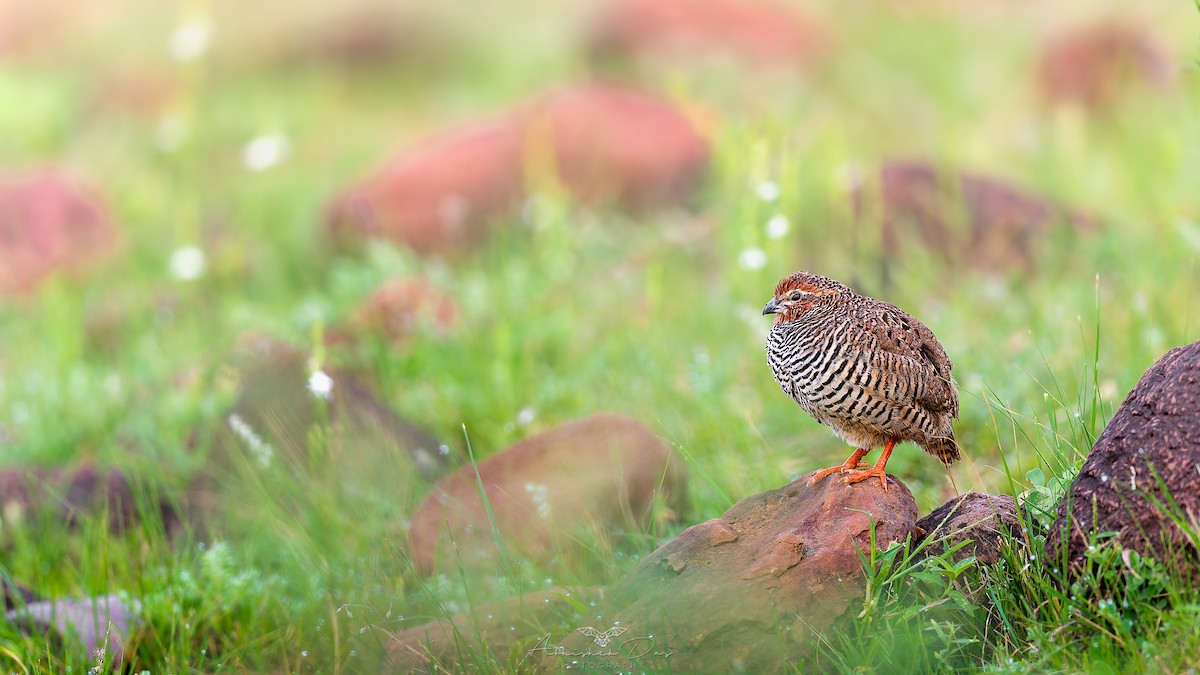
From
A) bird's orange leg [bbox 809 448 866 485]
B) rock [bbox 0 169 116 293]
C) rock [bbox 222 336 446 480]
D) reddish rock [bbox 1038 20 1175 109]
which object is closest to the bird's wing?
bird's orange leg [bbox 809 448 866 485]

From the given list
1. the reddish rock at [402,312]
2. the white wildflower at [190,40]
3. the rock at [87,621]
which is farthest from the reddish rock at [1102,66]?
the rock at [87,621]

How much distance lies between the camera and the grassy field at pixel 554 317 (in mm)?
4207

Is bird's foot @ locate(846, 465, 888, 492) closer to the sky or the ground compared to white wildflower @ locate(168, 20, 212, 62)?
closer to the ground

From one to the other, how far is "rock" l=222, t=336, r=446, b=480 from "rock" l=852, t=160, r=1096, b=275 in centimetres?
361

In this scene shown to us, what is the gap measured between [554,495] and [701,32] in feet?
33.2

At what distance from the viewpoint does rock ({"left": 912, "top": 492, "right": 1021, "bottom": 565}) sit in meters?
3.59

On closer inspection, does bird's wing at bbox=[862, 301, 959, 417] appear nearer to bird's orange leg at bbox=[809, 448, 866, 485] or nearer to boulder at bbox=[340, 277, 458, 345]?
bird's orange leg at bbox=[809, 448, 866, 485]

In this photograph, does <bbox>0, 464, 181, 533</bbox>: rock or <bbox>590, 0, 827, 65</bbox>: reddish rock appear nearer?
<bbox>0, 464, 181, 533</bbox>: rock

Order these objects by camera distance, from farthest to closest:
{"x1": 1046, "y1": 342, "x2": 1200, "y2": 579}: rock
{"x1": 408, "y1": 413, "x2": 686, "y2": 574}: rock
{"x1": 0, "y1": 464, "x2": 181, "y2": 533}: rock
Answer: {"x1": 0, "y1": 464, "x2": 181, "y2": 533}: rock, {"x1": 408, "y1": 413, "x2": 686, "y2": 574}: rock, {"x1": 1046, "y1": 342, "x2": 1200, "y2": 579}: rock

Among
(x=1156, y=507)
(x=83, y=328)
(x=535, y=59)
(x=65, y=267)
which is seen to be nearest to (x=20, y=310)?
(x=65, y=267)

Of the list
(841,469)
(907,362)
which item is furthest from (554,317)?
(907,362)

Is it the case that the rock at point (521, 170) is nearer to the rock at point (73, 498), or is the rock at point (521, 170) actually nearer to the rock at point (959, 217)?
the rock at point (959, 217)

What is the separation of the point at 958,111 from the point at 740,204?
5.52 m

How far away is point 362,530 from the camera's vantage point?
506 cm
